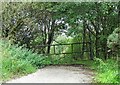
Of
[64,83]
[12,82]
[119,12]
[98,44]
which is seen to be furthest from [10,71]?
[98,44]

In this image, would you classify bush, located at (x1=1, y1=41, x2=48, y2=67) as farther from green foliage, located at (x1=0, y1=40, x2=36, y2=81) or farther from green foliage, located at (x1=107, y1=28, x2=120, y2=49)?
green foliage, located at (x1=107, y1=28, x2=120, y2=49)

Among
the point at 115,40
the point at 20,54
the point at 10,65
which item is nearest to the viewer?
the point at 115,40

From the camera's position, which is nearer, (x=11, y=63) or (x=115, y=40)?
(x=115, y=40)

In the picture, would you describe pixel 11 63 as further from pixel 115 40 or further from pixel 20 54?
pixel 115 40

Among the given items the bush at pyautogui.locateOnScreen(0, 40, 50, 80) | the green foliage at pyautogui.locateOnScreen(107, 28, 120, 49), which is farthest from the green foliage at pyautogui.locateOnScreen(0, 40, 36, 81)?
the green foliage at pyautogui.locateOnScreen(107, 28, 120, 49)

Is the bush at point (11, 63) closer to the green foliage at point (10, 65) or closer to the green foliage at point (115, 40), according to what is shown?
the green foliage at point (10, 65)

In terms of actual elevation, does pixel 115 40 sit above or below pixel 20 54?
above

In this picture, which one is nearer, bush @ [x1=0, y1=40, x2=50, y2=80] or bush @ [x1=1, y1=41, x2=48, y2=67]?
bush @ [x1=0, y1=40, x2=50, y2=80]

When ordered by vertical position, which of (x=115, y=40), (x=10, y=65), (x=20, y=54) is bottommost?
(x=10, y=65)

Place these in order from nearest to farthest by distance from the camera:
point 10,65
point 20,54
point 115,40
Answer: point 115,40 → point 10,65 → point 20,54

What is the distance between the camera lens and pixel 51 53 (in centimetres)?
1455

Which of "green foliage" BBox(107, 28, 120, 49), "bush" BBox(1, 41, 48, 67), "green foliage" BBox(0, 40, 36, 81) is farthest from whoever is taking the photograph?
"bush" BBox(1, 41, 48, 67)

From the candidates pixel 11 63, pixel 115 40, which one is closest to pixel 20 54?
pixel 11 63

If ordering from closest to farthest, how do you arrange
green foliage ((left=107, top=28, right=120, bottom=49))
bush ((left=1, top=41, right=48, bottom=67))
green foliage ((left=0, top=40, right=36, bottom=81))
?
green foliage ((left=107, top=28, right=120, bottom=49))
green foliage ((left=0, top=40, right=36, bottom=81))
bush ((left=1, top=41, right=48, bottom=67))
